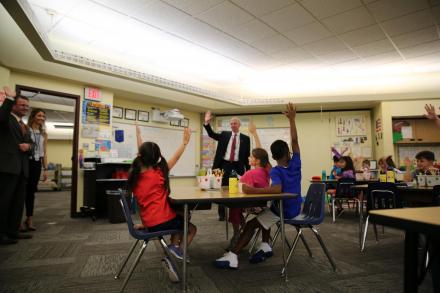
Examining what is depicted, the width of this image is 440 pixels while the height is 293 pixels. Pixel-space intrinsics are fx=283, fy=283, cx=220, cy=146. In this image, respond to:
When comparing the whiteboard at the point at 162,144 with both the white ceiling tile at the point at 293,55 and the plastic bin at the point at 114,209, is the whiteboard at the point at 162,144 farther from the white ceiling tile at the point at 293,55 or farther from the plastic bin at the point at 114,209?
the white ceiling tile at the point at 293,55

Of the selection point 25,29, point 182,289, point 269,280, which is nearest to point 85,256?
point 182,289

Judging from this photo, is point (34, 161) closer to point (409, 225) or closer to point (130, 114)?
point (130, 114)

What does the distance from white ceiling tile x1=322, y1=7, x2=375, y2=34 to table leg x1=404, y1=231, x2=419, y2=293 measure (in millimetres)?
3574

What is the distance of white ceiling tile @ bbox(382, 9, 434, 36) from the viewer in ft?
12.6

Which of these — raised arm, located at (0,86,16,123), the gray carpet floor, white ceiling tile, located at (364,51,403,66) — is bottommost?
the gray carpet floor

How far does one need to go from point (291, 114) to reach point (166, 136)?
4870 millimetres

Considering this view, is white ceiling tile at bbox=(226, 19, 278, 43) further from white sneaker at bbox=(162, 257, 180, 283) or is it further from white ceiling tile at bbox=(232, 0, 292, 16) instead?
white sneaker at bbox=(162, 257, 180, 283)

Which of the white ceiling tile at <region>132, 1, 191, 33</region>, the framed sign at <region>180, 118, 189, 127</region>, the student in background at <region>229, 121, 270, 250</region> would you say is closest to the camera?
the student in background at <region>229, 121, 270, 250</region>

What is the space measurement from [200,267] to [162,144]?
469 centimetres

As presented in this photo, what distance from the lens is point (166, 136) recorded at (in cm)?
A: 691

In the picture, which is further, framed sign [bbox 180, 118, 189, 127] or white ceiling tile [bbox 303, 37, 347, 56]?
framed sign [bbox 180, 118, 189, 127]

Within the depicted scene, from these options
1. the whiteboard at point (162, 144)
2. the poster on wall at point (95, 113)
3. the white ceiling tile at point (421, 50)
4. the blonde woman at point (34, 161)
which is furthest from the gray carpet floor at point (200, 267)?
the white ceiling tile at point (421, 50)

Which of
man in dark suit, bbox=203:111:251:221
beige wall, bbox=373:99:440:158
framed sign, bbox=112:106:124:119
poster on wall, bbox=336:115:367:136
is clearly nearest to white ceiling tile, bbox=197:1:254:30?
man in dark suit, bbox=203:111:251:221

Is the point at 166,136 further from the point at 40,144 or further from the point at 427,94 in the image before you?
the point at 427,94
